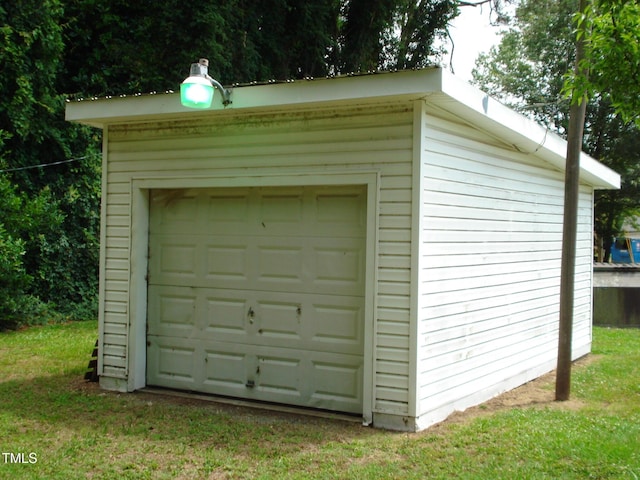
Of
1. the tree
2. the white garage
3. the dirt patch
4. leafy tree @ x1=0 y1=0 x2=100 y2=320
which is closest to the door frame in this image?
the white garage

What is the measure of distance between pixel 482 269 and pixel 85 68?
1058 cm

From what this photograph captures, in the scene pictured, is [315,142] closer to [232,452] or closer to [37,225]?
[232,452]

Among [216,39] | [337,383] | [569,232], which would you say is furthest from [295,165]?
[216,39]

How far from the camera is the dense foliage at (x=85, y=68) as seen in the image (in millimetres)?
11328

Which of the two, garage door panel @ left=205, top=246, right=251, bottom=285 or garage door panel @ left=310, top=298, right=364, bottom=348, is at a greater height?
garage door panel @ left=205, top=246, right=251, bottom=285

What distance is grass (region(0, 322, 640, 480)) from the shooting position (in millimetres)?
4449

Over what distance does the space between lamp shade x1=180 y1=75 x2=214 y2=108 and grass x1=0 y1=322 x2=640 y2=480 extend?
9.08ft

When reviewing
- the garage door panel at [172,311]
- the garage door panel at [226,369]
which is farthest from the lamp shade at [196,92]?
the garage door panel at [226,369]

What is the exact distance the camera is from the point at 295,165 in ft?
19.2

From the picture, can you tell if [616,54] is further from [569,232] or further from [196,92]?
[196,92]

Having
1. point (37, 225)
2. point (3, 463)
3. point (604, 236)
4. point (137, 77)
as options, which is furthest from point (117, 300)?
point (604, 236)

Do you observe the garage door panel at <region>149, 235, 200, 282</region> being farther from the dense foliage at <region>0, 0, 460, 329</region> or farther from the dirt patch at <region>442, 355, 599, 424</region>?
the dense foliage at <region>0, 0, 460, 329</region>

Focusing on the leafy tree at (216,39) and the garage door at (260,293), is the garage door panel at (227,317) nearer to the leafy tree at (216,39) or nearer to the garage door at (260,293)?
the garage door at (260,293)

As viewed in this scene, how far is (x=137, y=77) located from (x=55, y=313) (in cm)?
536
